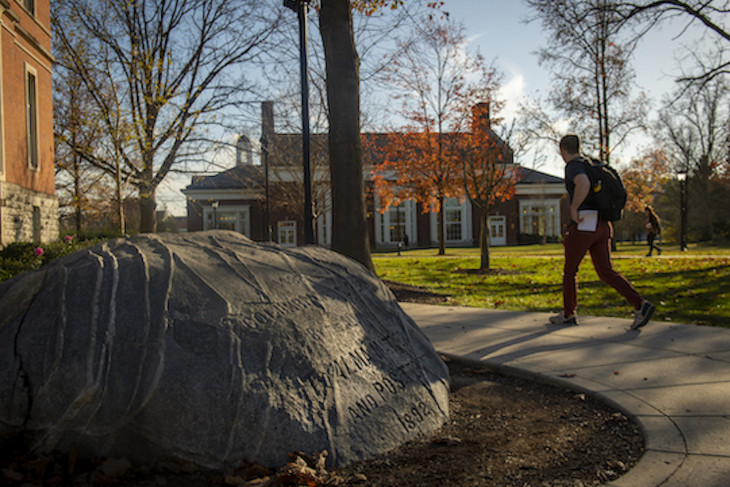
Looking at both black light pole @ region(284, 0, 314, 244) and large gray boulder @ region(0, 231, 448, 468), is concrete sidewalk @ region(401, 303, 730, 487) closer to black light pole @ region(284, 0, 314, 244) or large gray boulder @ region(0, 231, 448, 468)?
large gray boulder @ region(0, 231, 448, 468)

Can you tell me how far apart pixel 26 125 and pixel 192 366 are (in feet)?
63.1

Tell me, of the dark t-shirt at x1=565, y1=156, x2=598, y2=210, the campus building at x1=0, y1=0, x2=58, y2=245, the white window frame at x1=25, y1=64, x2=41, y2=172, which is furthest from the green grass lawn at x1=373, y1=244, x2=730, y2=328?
the white window frame at x1=25, y1=64, x2=41, y2=172

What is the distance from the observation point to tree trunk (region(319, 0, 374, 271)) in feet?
27.6

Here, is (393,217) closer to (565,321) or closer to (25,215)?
(25,215)

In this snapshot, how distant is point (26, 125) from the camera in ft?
58.4

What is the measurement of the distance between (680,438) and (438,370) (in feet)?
4.61

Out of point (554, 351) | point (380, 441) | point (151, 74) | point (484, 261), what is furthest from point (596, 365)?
point (151, 74)

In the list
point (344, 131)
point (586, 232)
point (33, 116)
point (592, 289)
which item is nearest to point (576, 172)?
point (586, 232)

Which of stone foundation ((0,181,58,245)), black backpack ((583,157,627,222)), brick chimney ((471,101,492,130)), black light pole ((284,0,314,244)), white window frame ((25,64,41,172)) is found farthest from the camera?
white window frame ((25,64,41,172))

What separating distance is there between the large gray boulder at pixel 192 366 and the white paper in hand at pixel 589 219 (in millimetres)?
3209

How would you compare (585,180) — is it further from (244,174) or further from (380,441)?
(244,174)

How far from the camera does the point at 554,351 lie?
479 cm

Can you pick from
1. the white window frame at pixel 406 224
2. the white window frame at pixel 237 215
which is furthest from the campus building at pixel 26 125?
the white window frame at pixel 406 224

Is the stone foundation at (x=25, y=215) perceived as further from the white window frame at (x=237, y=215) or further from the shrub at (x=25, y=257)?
the white window frame at (x=237, y=215)
